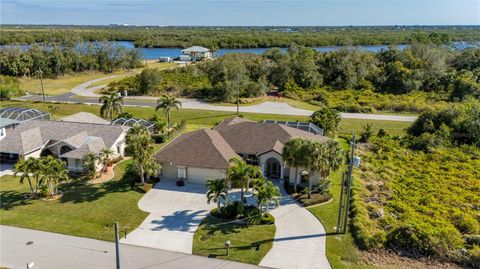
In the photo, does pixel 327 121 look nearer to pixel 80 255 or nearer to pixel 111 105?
pixel 111 105

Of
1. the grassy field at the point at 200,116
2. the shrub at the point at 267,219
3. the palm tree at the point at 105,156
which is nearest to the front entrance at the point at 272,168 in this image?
the shrub at the point at 267,219

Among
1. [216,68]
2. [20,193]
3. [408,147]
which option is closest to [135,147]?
[20,193]

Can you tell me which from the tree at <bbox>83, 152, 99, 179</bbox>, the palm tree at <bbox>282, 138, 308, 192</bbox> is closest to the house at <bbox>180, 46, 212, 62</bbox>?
the tree at <bbox>83, 152, 99, 179</bbox>

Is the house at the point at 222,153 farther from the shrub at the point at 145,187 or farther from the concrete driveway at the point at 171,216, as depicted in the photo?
the shrub at the point at 145,187

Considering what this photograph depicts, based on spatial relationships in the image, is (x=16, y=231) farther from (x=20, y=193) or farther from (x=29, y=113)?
(x=29, y=113)

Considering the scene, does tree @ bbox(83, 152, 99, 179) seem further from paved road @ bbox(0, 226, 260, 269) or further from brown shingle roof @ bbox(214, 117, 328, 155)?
brown shingle roof @ bbox(214, 117, 328, 155)

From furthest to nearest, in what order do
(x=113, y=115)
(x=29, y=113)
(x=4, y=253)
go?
(x=113, y=115) < (x=29, y=113) < (x=4, y=253)
